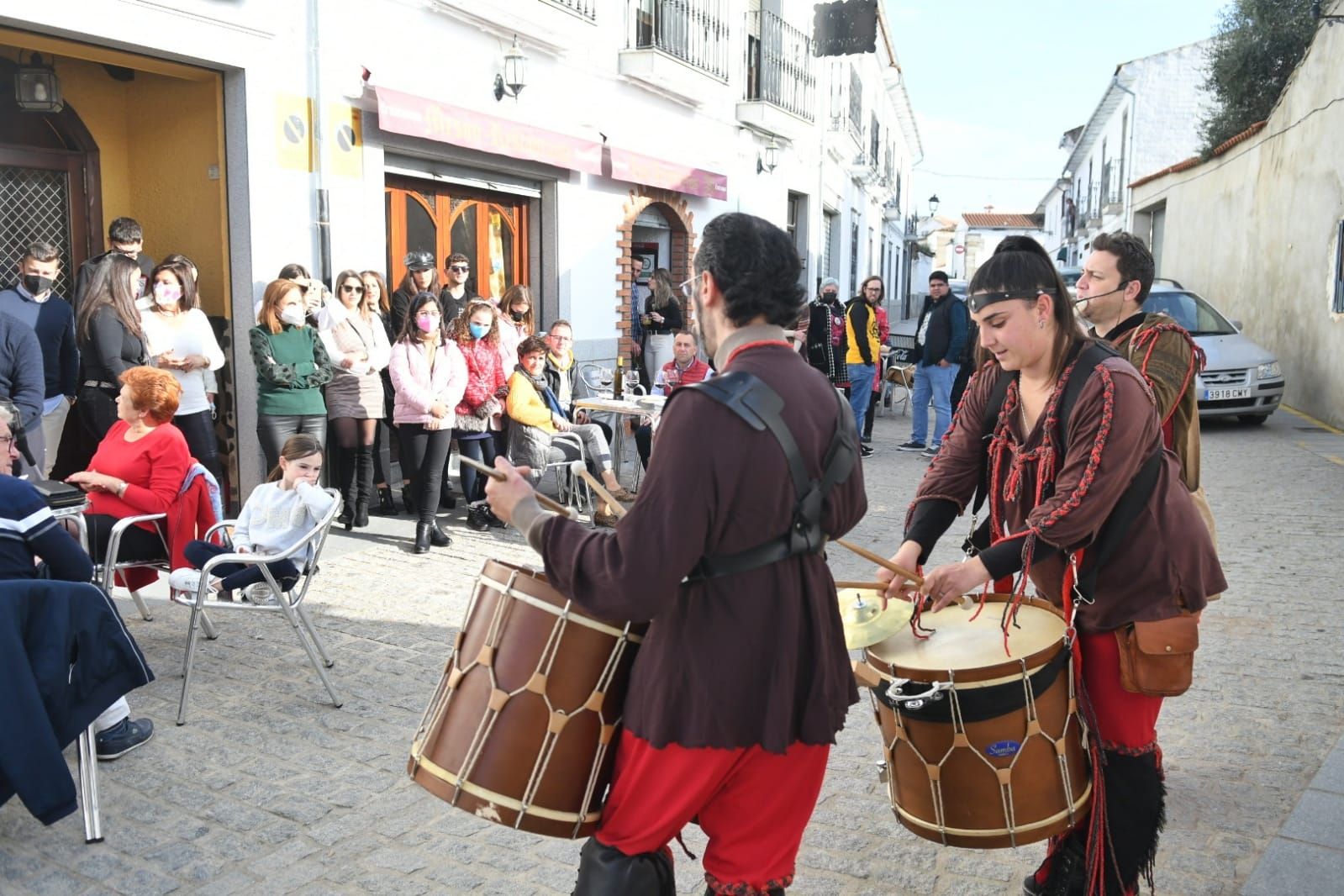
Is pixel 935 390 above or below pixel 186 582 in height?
above

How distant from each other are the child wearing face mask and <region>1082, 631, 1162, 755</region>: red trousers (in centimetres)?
560

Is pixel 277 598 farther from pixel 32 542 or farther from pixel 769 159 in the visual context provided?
pixel 769 159

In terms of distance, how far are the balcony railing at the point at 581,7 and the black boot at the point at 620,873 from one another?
9545 millimetres

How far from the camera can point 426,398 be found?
7512mm

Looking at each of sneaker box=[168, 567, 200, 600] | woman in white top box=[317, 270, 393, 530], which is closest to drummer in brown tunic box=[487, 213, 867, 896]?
sneaker box=[168, 567, 200, 600]

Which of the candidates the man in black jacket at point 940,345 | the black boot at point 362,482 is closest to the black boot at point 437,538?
the black boot at point 362,482

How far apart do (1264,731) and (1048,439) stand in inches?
96.9

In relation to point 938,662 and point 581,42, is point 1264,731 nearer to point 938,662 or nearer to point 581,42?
point 938,662

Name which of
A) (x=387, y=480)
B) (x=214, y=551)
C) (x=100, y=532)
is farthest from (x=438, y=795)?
(x=387, y=480)

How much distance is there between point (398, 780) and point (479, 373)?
446 cm

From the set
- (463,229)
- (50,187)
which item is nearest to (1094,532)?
(50,187)

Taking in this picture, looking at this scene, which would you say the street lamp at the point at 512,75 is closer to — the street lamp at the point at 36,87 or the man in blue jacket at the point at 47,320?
the street lamp at the point at 36,87

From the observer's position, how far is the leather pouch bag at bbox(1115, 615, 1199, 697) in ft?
8.68

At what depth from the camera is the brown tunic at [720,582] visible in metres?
1.99
